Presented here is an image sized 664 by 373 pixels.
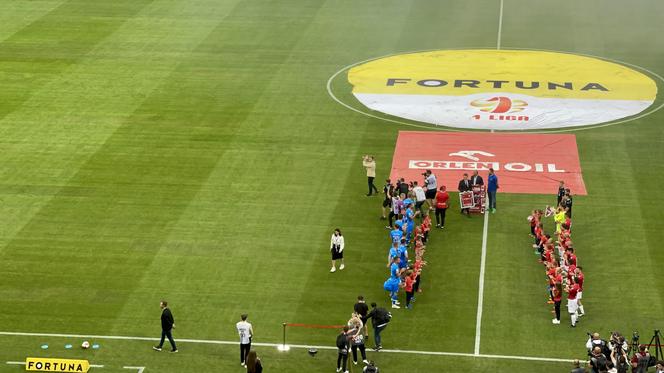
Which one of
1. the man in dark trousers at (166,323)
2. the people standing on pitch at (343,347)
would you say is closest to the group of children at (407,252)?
the people standing on pitch at (343,347)

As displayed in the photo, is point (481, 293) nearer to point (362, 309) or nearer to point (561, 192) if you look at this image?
point (362, 309)

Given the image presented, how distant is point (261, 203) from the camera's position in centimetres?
4509

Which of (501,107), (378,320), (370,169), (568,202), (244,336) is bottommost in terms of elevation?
(501,107)

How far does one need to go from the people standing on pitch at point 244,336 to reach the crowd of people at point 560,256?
913 cm

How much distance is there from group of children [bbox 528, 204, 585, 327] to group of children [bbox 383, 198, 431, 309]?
12.6ft

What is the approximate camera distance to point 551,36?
64.6 metres

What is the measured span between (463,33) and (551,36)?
4.60 meters

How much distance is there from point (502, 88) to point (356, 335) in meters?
24.5

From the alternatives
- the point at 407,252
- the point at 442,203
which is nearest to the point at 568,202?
the point at 442,203

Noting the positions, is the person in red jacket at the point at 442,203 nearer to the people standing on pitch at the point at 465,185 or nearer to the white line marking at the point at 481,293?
the people standing on pitch at the point at 465,185

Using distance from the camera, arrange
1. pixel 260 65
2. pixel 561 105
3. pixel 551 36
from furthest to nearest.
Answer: pixel 551 36
pixel 260 65
pixel 561 105

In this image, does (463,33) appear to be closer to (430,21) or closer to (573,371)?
(430,21)

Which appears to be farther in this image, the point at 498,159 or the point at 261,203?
the point at 498,159

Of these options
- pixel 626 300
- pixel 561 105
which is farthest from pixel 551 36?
pixel 626 300
